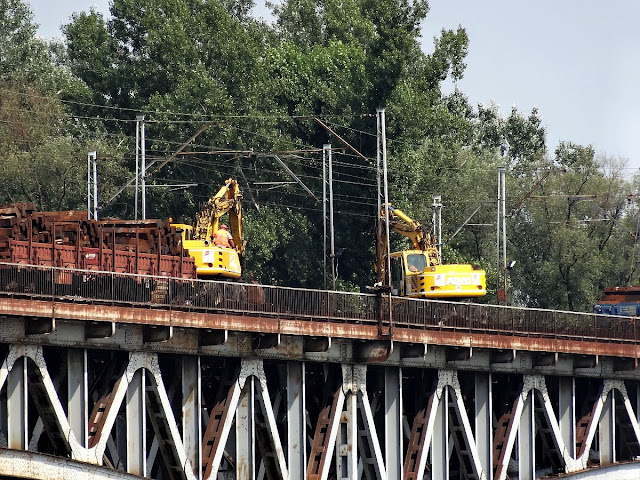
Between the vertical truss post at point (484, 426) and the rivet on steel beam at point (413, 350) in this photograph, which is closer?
the rivet on steel beam at point (413, 350)

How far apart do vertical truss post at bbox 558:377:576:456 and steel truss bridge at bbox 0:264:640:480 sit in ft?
0.26

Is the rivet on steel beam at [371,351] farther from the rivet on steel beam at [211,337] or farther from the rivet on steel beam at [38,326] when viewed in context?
the rivet on steel beam at [38,326]

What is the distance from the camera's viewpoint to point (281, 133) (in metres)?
115

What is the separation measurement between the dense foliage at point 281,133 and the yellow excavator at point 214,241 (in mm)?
30341

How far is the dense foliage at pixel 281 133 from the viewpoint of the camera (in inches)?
4281

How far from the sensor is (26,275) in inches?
1775

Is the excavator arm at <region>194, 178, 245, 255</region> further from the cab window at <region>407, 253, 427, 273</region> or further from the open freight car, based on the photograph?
the cab window at <region>407, 253, 427, 273</region>

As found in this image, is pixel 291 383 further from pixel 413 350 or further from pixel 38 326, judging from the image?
pixel 38 326

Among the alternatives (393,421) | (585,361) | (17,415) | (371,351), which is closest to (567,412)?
(585,361)

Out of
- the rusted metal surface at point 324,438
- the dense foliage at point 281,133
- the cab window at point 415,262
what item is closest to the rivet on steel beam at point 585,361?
the cab window at point 415,262

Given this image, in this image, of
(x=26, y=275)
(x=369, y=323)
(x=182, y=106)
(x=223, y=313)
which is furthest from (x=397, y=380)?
(x=182, y=106)

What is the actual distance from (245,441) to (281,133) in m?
65.2

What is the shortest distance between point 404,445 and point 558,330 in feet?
34.6

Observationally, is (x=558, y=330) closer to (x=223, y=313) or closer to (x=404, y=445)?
(x=404, y=445)
